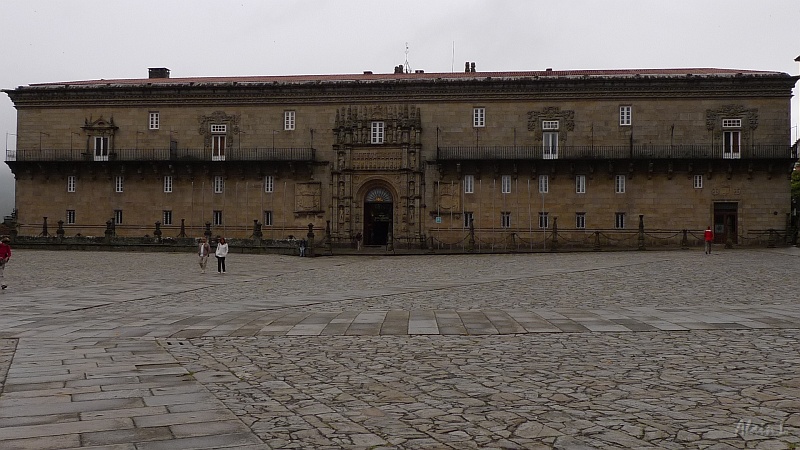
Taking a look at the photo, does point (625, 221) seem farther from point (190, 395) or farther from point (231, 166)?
point (190, 395)

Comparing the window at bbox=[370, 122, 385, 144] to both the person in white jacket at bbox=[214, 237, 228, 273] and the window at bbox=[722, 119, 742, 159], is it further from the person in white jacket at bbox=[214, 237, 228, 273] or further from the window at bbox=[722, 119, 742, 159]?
the window at bbox=[722, 119, 742, 159]

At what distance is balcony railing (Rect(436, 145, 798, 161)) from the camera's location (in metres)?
36.3

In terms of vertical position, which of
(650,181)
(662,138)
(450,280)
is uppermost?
(662,138)

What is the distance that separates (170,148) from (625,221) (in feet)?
82.8

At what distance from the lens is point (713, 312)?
10.8 metres

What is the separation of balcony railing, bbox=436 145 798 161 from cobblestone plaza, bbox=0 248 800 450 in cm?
2331

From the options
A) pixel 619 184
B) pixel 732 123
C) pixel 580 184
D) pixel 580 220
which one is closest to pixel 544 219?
pixel 580 220

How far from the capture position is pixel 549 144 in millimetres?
37781

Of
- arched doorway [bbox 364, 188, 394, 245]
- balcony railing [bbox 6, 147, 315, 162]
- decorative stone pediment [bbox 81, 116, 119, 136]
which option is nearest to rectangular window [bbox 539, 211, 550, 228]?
arched doorway [bbox 364, 188, 394, 245]

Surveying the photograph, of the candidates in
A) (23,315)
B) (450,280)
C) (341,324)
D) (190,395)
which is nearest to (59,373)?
(190,395)

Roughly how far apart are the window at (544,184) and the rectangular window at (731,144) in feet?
29.7

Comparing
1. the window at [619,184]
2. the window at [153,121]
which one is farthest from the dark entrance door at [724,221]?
the window at [153,121]

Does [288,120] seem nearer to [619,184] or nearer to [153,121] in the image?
[153,121]

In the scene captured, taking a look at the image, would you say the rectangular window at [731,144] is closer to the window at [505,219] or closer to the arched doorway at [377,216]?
the window at [505,219]
